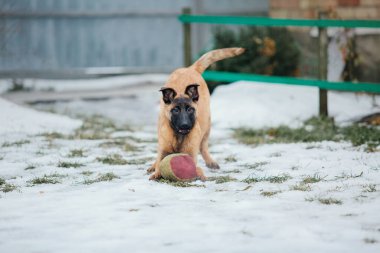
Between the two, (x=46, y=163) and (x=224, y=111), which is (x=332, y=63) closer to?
(x=224, y=111)

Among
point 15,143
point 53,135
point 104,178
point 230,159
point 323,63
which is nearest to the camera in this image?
point 104,178

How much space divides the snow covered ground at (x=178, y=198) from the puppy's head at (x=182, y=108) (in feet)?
1.74

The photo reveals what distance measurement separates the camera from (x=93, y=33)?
53.0 ft

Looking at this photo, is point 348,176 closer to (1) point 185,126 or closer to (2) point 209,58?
(1) point 185,126

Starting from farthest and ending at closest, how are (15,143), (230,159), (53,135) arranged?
(53,135)
(15,143)
(230,159)

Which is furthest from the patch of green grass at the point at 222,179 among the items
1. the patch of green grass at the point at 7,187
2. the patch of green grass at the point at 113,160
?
the patch of green grass at the point at 7,187

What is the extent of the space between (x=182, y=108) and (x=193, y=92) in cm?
23

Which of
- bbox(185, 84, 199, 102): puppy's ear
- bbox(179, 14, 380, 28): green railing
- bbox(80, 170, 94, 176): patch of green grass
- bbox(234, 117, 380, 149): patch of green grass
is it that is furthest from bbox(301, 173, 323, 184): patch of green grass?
bbox(179, 14, 380, 28): green railing

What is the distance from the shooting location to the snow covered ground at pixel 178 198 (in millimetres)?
4801

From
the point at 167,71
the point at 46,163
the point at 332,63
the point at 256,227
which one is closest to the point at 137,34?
the point at 167,71

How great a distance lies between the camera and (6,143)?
8836mm

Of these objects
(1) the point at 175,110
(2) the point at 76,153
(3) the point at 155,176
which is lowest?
(3) the point at 155,176

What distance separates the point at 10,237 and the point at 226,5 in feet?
42.7

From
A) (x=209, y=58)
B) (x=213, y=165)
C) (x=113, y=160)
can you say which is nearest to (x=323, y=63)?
(x=209, y=58)
